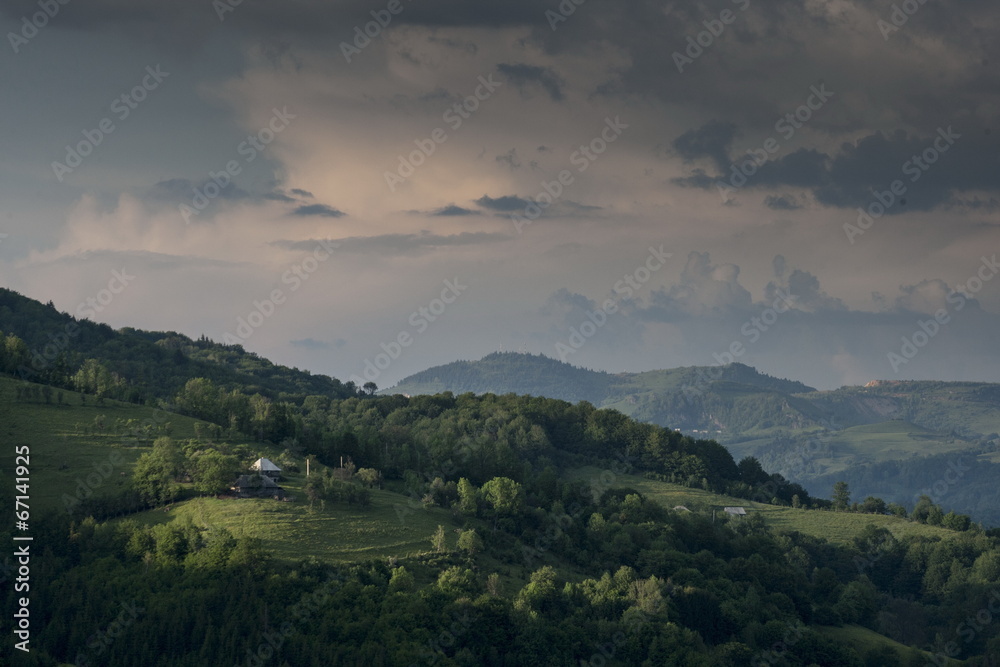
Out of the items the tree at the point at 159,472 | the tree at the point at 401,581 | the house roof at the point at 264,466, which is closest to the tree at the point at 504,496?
the house roof at the point at 264,466

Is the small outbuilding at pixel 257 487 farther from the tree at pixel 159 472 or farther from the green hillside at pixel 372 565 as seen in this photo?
the tree at pixel 159 472

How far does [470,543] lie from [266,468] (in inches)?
1072

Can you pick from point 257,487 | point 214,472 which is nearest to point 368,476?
point 257,487

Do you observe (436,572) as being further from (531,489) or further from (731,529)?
(731,529)

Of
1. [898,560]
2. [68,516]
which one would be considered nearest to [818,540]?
[898,560]

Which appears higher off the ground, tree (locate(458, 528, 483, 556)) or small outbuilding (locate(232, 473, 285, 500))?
small outbuilding (locate(232, 473, 285, 500))

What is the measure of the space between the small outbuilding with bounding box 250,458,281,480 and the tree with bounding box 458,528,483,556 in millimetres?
24583

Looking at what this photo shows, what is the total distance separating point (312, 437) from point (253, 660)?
69.8 m

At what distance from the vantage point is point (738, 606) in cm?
12019

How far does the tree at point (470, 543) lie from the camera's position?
112m

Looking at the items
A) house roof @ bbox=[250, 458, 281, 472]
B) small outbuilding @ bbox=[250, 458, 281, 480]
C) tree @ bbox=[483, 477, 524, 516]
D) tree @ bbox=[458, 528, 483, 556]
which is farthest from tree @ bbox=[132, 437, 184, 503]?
tree @ bbox=[483, 477, 524, 516]

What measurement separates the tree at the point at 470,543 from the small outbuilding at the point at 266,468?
24.6 metres

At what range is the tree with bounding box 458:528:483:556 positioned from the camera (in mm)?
112438

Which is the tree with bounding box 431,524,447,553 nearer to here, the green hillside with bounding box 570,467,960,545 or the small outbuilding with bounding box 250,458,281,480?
the small outbuilding with bounding box 250,458,281,480
